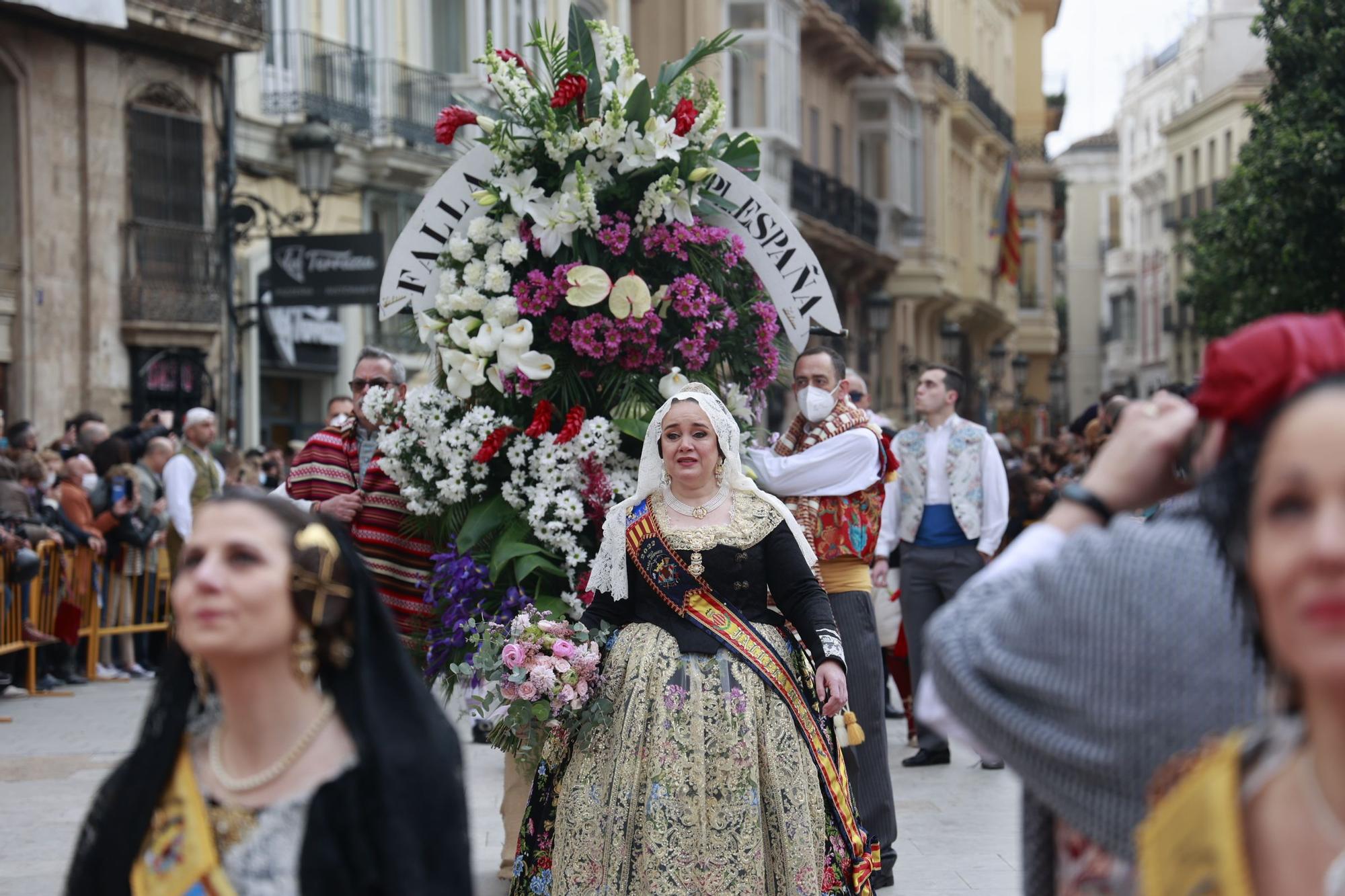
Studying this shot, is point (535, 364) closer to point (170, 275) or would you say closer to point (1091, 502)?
point (1091, 502)

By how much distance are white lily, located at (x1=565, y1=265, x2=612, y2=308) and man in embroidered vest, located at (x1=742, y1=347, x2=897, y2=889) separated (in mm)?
1009

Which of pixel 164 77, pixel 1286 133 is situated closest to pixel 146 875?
pixel 164 77

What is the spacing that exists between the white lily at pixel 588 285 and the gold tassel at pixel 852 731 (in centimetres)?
166

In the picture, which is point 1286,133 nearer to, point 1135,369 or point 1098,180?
point 1135,369

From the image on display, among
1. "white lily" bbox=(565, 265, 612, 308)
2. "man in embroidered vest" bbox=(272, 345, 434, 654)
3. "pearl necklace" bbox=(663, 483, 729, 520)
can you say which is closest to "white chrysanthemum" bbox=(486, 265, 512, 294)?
"white lily" bbox=(565, 265, 612, 308)

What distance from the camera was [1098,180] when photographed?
8919 centimetres

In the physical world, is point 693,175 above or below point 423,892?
above

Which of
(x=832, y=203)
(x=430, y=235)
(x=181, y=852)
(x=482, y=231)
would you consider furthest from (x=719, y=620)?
(x=832, y=203)

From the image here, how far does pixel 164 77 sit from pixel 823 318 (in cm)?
1522

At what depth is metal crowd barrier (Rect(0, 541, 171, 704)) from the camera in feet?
40.8

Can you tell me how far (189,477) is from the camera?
Result: 13.9 m

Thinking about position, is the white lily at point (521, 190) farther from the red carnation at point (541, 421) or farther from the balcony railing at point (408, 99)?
the balcony railing at point (408, 99)

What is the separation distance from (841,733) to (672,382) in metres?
1.40

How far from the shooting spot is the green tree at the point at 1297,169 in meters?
25.3
